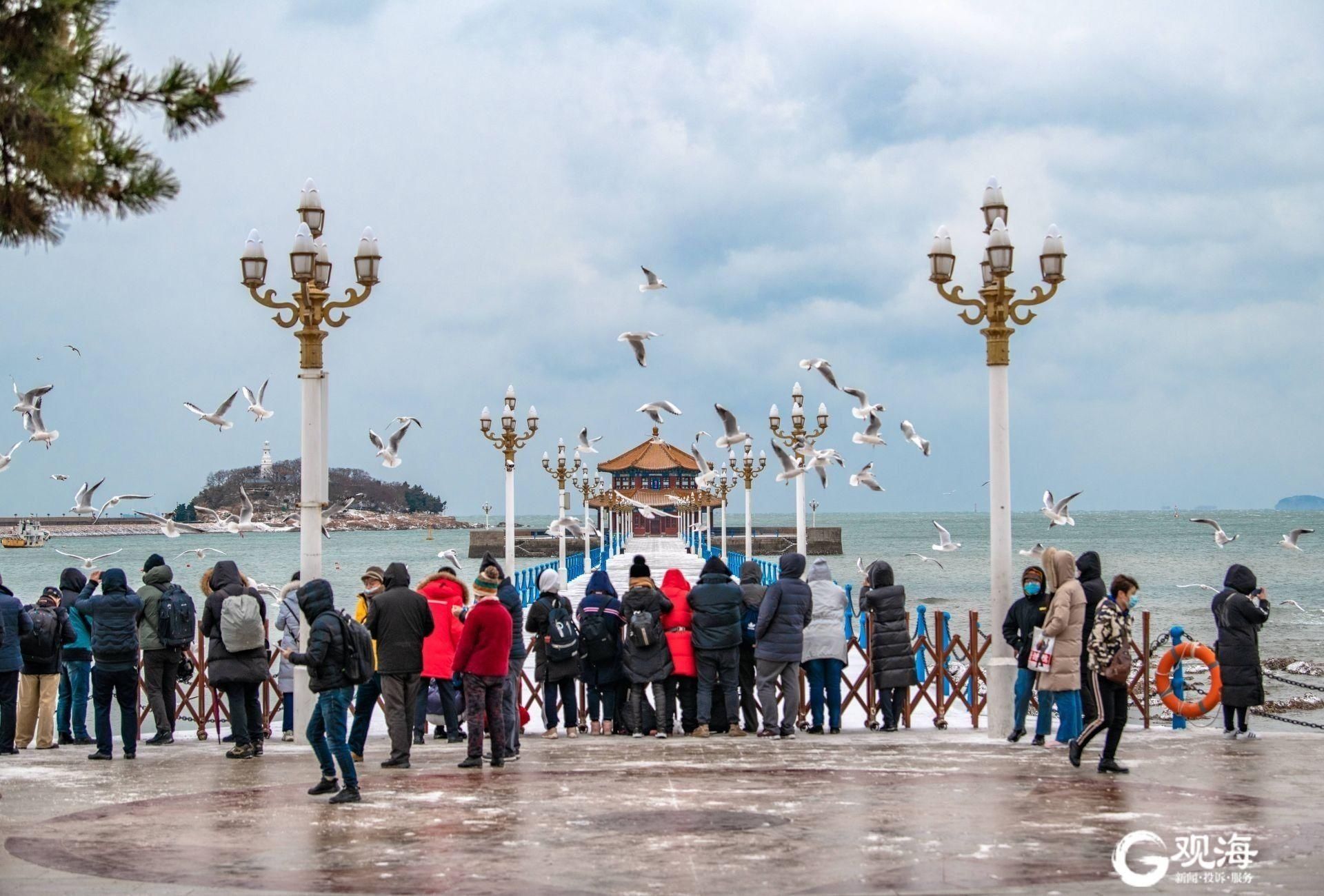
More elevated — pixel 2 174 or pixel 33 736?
pixel 2 174

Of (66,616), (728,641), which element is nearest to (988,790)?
(728,641)

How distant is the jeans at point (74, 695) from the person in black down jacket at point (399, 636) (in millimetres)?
3985

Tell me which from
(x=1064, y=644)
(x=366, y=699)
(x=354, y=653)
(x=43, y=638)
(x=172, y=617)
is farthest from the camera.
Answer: (x=43, y=638)

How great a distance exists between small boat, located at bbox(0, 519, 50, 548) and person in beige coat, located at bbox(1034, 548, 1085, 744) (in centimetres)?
15579

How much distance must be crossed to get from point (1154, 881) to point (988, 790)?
2.83 meters

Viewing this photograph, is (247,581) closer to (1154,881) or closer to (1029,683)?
(1029,683)

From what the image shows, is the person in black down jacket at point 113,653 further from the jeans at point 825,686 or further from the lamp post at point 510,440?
the lamp post at point 510,440

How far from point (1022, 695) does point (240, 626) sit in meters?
6.79

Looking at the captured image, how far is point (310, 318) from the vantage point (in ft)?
44.3

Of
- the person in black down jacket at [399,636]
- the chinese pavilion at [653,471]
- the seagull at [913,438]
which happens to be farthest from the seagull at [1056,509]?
the chinese pavilion at [653,471]

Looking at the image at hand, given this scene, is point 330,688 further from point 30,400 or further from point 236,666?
point 30,400

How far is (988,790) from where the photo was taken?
392 inches

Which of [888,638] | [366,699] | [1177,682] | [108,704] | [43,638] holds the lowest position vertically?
[1177,682]

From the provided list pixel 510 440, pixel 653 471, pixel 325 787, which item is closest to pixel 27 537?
pixel 653 471
